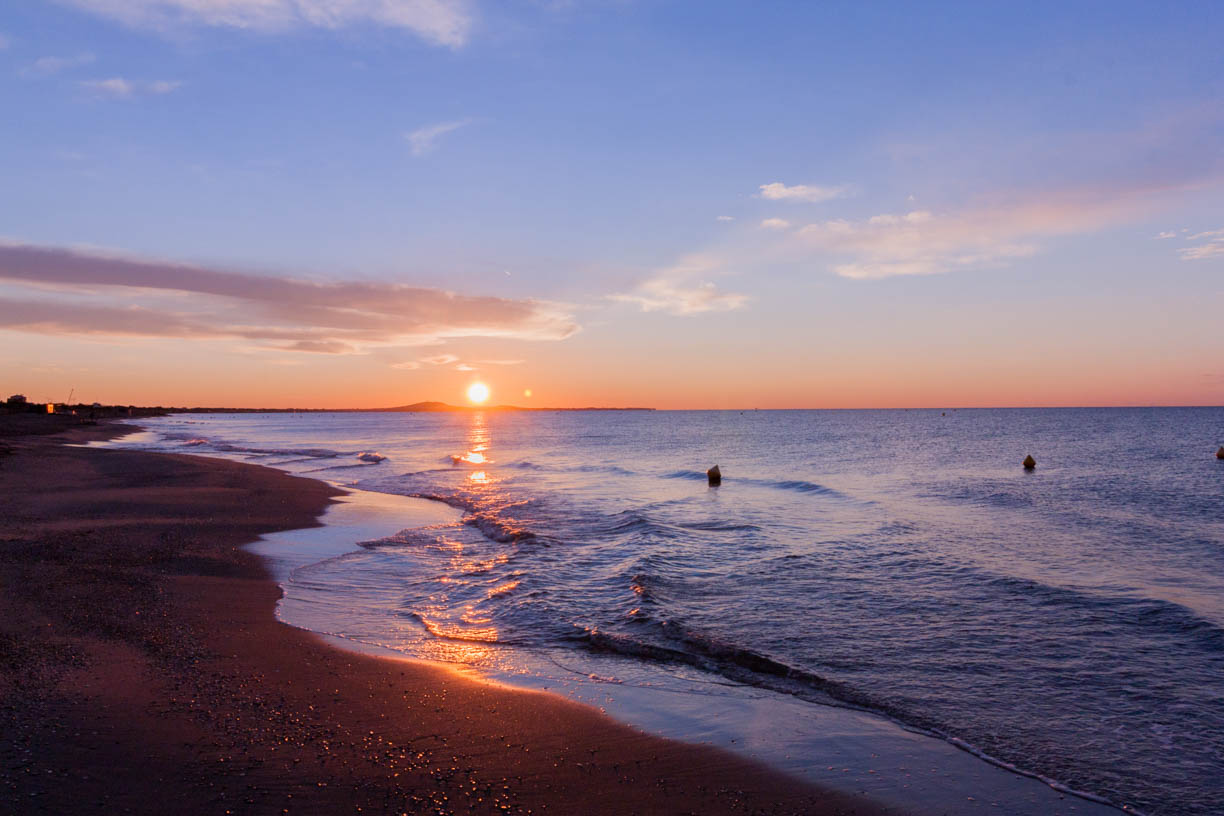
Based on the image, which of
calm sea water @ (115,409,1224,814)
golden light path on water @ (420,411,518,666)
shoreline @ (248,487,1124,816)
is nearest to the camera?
shoreline @ (248,487,1124,816)

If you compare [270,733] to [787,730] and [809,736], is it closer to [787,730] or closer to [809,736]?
[787,730]

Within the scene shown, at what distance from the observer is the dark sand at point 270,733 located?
548 centimetres

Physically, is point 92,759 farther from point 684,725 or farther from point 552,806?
point 684,725

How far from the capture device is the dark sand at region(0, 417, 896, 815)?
5.48 metres

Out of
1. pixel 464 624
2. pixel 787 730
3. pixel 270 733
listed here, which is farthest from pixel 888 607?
pixel 270 733

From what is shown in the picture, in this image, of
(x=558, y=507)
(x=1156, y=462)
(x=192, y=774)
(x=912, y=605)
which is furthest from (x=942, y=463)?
(x=192, y=774)

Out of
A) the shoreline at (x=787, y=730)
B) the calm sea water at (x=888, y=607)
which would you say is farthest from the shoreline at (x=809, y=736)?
the calm sea water at (x=888, y=607)

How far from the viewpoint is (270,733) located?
21.3ft

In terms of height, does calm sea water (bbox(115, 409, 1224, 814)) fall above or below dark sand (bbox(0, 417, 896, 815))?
below

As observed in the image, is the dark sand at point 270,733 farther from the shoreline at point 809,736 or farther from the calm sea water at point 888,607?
the calm sea water at point 888,607

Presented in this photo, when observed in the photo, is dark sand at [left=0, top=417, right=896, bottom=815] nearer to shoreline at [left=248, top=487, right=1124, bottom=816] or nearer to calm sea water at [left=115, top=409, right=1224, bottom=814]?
shoreline at [left=248, top=487, right=1124, bottom=816]

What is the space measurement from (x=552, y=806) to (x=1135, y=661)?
8943 millimetres

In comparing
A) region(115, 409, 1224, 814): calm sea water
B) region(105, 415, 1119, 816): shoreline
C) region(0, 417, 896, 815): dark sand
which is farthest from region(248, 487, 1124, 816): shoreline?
region(0, 417, 896, 815): dark sand

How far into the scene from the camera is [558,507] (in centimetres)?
2745
